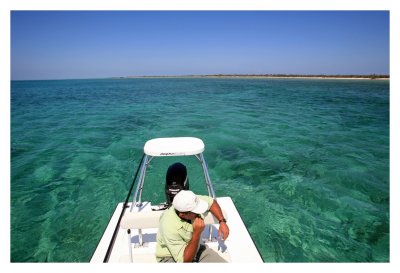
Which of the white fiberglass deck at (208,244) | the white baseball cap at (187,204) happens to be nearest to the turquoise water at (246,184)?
the white fiberglass deck at (208,244)

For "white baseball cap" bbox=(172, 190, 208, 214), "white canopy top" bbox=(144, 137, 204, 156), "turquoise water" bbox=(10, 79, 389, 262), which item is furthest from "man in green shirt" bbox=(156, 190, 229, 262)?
"turquoise water" bbox=(10, 79, 389, 262)

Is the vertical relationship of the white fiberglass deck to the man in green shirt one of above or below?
below

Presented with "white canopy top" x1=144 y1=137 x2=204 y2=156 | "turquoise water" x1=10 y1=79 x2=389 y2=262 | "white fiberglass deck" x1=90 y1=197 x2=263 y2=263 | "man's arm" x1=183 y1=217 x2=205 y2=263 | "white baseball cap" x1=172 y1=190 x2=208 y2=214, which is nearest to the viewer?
"white baseball cap" x1=172 y1=190 x2=208 y2=214

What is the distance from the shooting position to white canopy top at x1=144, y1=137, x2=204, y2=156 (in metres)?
3.64

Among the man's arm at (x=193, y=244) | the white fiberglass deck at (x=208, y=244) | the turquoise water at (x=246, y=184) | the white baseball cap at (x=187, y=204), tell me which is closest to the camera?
the white baseball cap at (x=187, y=204)

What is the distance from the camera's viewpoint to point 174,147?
373cm

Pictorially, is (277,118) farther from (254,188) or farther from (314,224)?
(314,224)

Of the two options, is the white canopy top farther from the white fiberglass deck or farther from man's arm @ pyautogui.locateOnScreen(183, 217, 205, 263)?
man's arm @ pyautogui.locateOnScreen(183, 217, 205, 263)

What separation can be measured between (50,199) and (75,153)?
4159 millimetres

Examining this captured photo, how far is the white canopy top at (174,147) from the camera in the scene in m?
3.64

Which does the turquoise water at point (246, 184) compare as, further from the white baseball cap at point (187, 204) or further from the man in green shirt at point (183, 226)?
the white baseball cap at point (187, 204)

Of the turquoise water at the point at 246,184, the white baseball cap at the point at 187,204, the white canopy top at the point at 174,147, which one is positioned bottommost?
the turquoise water at the point at 246,184

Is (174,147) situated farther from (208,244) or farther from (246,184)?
(246,184)

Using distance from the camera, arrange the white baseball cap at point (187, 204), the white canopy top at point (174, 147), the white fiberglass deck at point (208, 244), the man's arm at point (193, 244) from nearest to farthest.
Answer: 1. the white baseball cap at point (187, 204)
2. the man's arm at point (193, 244)
3. the white fiberglass deck at point (208, 244)
4. the white canopy top at point (174, 147)
